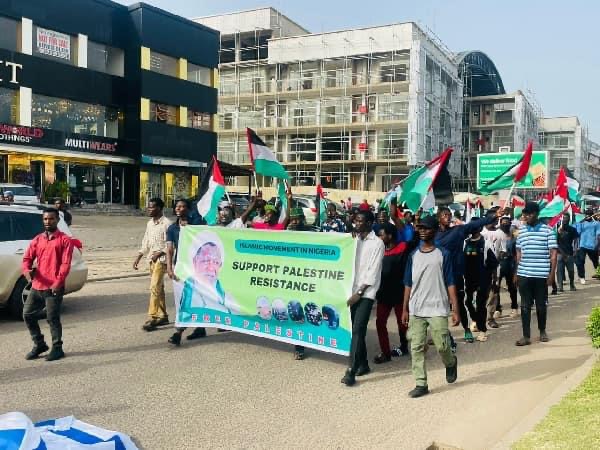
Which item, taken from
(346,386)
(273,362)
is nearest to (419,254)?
(346,386)

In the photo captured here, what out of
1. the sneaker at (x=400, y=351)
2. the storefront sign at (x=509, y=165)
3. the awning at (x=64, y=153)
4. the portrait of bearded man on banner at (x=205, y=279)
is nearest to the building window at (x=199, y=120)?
the awning at (x=64, y=153)

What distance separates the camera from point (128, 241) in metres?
22.7

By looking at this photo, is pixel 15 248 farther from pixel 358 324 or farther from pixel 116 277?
pixel 358 324

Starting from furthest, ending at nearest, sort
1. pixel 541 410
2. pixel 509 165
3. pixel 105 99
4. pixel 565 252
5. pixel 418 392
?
pixel 509 165, pixel 105 99, pixel 565 252, pixel 418 392, pixel 541 410

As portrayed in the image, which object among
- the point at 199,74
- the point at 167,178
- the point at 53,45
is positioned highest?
the point at 199,74

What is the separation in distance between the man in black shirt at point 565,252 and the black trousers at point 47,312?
430 inches

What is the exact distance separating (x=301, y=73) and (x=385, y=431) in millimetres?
51281

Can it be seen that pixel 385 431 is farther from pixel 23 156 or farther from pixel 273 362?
pixel 23 156

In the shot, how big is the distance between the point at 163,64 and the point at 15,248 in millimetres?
31085

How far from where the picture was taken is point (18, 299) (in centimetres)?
902

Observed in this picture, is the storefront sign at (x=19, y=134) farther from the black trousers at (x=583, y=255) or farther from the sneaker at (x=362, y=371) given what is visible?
the sneaker at (x=362, y=371)

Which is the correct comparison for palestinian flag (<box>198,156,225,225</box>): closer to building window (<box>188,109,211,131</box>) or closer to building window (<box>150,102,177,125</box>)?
building window (<box>150,102,177,125</box>)

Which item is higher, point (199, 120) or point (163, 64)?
point (163, 64)

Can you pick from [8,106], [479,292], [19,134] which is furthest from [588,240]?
[8,106]
